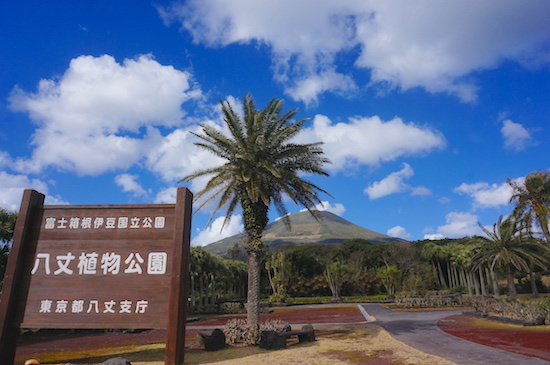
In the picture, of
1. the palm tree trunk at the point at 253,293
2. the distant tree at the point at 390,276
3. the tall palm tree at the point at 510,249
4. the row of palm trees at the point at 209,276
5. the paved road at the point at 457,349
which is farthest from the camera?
the distant tree at the point at 390,276

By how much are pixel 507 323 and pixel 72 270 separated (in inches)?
713

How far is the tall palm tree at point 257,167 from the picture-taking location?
13.5 metres

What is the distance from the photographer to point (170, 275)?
7676mm

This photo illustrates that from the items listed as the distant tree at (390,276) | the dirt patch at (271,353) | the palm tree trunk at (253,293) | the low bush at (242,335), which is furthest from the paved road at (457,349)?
the distant tree at (390,276)

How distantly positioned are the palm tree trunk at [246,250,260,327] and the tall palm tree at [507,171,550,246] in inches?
1185

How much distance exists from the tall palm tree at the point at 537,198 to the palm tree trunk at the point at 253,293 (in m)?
30.1

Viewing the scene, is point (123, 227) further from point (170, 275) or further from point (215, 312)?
point (215, 312)

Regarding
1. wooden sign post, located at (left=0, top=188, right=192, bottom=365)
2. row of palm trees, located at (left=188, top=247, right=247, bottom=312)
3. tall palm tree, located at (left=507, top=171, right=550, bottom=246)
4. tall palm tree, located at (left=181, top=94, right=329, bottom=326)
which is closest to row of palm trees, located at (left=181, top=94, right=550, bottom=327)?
tall palm tree, located at (left=181, top=94, right=329, bottom=326)

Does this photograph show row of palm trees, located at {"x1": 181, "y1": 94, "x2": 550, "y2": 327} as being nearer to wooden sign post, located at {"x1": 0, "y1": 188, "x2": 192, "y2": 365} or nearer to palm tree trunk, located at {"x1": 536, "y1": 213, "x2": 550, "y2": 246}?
wooden sign post, located at {"x1": 0, "y1": 188, "x2": 192, "y2": 365}

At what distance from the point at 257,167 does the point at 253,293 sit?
4814mm

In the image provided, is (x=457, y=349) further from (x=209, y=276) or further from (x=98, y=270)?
(x=209, y=276)

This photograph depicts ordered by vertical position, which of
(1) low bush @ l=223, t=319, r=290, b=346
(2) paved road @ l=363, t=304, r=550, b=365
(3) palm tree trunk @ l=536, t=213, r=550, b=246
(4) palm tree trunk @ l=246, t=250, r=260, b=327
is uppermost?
(3) palm tree trunk @ l=536, t=213, r=550, b=246

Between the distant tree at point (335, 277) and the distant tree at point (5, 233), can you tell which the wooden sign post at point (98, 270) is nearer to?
the distant tree at point (5, 233)

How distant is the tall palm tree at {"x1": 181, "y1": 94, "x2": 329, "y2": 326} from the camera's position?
44.3 feet
